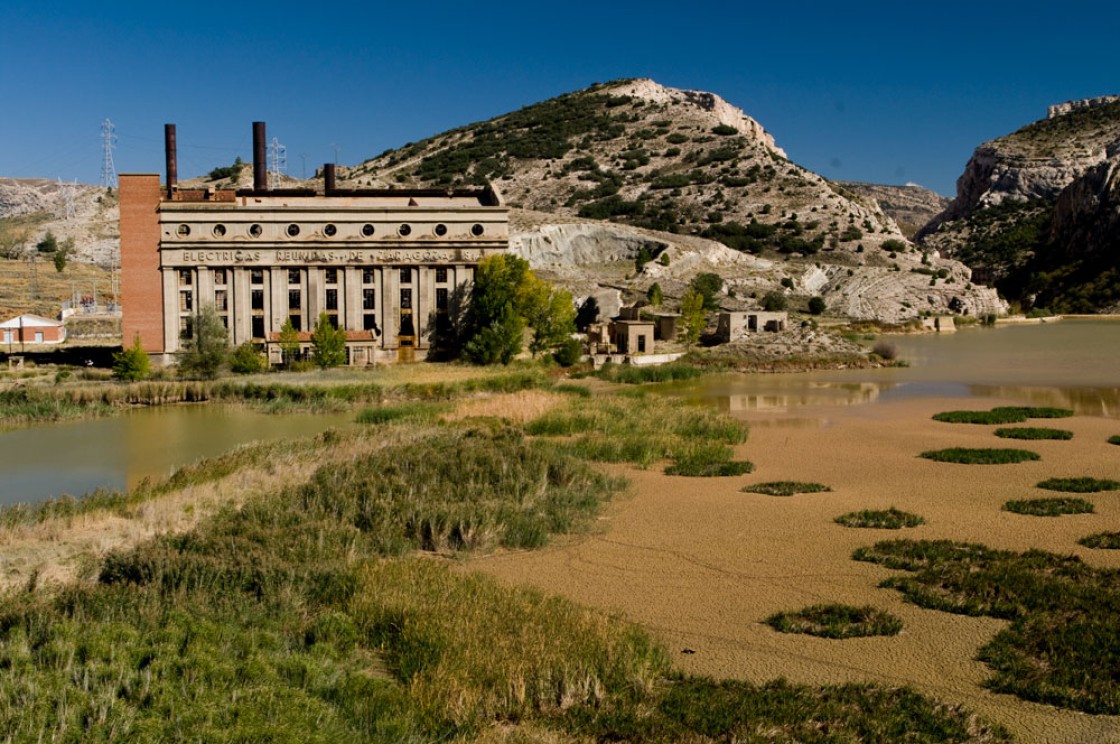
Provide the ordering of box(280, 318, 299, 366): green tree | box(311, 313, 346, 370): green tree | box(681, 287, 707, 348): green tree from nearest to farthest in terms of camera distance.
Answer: box(311, 313, 346, 370): green tree, box(280, 318, 299, 366): green tree, box(681, 287, 707, 348): green tree

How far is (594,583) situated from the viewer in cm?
1395

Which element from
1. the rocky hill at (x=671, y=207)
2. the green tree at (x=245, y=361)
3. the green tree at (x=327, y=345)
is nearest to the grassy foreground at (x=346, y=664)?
the green tree at (x=245, y=361)

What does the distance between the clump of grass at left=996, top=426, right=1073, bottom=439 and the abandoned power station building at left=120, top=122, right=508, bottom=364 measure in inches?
1281

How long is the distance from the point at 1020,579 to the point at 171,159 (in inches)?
2115

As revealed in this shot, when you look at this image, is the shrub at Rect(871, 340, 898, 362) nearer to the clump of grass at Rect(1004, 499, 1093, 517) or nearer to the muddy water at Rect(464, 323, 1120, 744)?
the muddy water at Rect(464, 323, 1120, 744)

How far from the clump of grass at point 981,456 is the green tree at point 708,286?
2050 inches

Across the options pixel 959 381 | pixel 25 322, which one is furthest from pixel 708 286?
pixel 25 322

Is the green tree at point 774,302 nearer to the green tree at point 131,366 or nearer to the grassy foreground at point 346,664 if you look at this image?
the green tree at point 131,366

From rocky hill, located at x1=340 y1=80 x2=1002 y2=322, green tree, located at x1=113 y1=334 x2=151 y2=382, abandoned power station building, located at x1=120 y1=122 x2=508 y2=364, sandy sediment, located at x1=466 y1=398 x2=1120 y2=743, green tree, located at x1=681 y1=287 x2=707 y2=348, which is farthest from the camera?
rocky hill, located at x1=340 y1=80 x2=1002 y2=322

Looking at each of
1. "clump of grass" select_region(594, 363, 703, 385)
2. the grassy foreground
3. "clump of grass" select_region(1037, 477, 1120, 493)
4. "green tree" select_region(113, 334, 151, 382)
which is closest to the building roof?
"green tree" select_region(113, 334, 151, 382)

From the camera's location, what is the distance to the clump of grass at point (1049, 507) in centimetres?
1775

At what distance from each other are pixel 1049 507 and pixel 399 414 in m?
20.8

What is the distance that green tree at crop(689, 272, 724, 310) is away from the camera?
77794 mm

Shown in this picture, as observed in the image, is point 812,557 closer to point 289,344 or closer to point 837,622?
point 837,622
